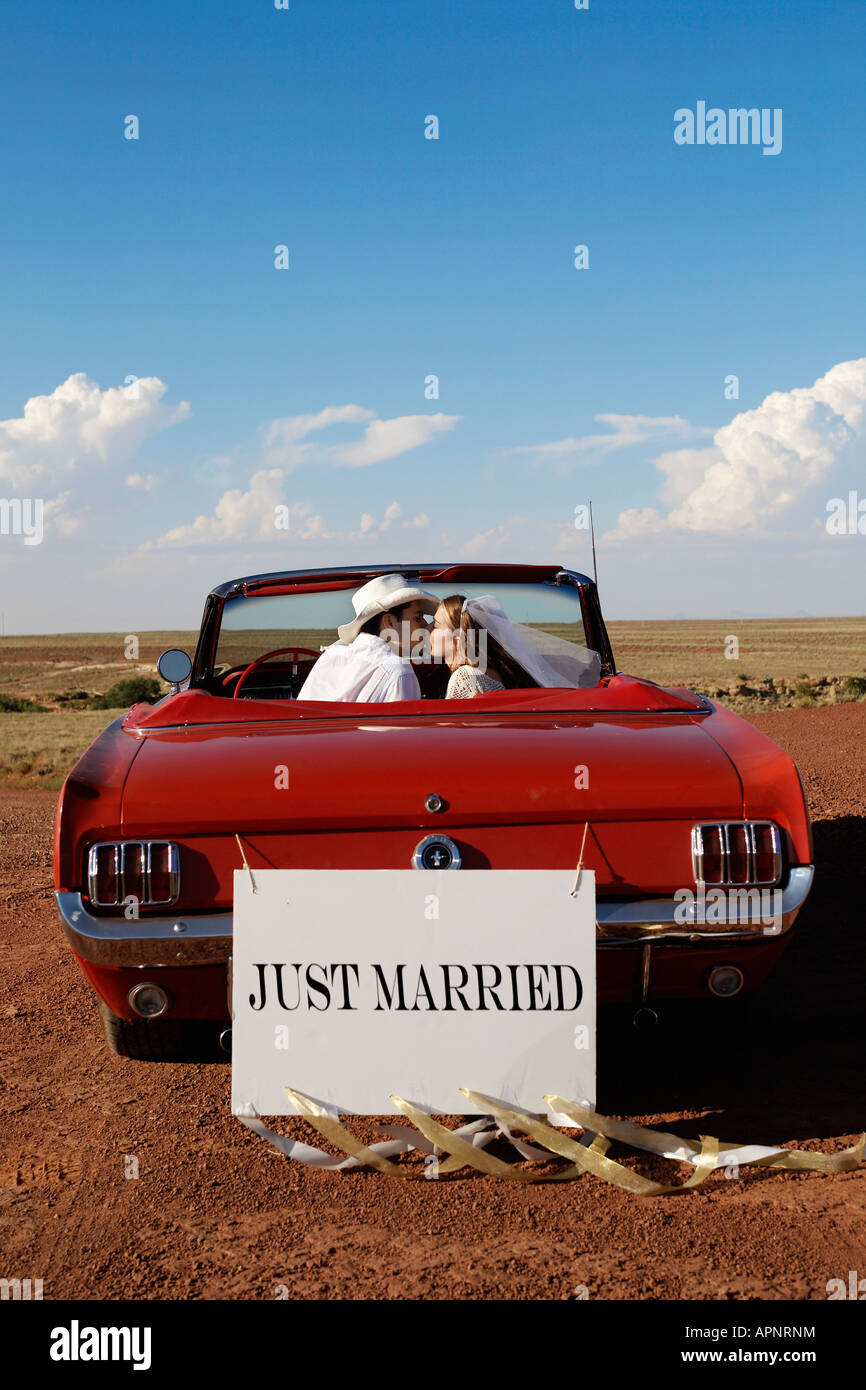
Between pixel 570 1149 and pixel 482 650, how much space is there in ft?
5.95

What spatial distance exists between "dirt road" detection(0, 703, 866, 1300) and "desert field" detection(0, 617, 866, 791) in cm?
166

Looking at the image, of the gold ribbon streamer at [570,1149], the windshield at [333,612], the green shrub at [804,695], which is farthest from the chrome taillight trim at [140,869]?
the green shrub at [804,695]

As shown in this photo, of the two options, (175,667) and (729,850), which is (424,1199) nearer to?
(729,850)

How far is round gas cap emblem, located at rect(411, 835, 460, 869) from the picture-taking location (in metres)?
2.68

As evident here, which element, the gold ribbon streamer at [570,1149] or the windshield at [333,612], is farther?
the windshield at [333,612]

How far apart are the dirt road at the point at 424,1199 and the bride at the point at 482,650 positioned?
1.30 m

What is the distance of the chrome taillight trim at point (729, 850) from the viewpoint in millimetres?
2711

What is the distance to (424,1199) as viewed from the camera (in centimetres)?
269

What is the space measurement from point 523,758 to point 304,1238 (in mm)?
1240

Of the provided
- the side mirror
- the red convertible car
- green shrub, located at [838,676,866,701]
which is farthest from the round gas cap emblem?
green shrub, located at [838,676,866,701]

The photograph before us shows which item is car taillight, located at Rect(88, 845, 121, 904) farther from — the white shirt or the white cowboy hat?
the white cowboy hat

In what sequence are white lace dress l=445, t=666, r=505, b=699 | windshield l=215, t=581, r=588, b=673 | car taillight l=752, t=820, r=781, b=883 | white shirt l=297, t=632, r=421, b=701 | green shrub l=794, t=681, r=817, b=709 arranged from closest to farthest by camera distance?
car taillight l=752, t=820, r=781, b=883, white shirt l=297, t=632, r=421, b=701, white lace dress l=445, t=666, r=505, b=699, windshield l=215, t=581, r=588, b=673, green shrub l=794, t=681, r=817, b=709

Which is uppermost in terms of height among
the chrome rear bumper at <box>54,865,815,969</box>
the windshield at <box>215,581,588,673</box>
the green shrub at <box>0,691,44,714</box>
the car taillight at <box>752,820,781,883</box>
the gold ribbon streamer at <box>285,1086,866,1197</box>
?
the windshield at <box>215,581,588,673</box>

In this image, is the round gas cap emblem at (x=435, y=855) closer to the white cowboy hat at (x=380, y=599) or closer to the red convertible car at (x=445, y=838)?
the red convertible car at (x=445, y=838)
